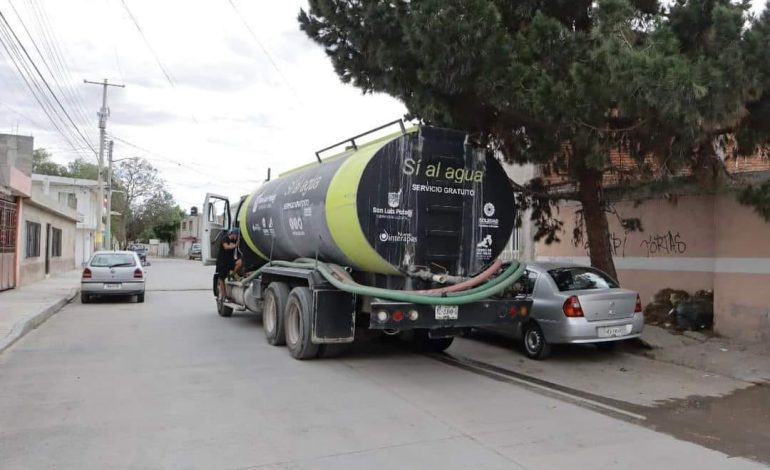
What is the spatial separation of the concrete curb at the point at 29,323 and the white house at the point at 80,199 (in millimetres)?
30112

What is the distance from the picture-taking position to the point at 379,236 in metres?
7.63

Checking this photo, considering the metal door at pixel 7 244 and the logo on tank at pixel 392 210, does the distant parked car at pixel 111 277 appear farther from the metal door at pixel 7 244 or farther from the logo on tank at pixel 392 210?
the logo on tank at pixel 392 210

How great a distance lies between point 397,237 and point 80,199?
45.1 meters

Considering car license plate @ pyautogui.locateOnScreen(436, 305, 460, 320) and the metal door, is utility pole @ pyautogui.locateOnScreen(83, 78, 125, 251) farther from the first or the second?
car license plate @ pyautogui.locateOnScreen(436, 305, 460, 320)

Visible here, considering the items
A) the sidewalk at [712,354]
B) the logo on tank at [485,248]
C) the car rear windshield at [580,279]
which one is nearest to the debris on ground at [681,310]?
the sidewalk at [712,354]

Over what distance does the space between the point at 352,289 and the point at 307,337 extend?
53.2 inches

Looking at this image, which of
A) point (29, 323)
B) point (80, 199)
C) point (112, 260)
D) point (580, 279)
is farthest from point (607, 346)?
point (80, 199)

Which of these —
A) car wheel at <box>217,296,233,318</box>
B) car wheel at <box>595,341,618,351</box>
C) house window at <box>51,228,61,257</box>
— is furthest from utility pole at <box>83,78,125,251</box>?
car wheel at <box>595,341,618,351</box>

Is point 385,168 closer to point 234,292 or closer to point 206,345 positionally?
point 206,345

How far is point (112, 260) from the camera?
17562 millimetres

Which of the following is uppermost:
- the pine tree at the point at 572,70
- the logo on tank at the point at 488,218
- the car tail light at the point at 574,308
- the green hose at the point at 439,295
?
the pine tree at the point at 572,70

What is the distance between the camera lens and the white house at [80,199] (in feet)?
145

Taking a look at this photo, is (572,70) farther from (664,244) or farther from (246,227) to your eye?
(246,227)

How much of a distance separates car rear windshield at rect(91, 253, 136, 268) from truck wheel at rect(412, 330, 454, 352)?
1114 cm
